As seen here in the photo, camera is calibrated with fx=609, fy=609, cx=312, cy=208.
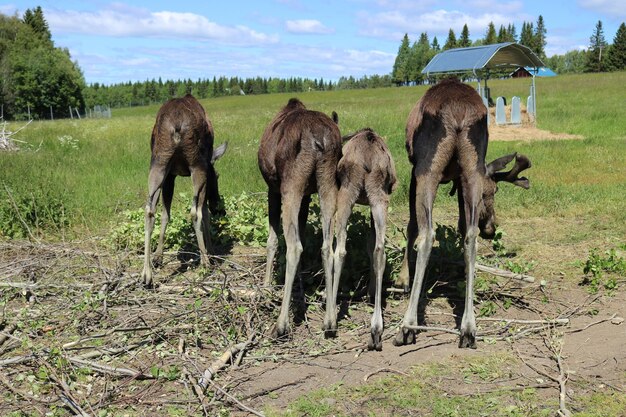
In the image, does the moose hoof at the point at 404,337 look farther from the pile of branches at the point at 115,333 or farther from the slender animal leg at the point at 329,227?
the pile of branches at the point at 115,333

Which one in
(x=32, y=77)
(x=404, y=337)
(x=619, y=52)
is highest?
(x=619, y=52)

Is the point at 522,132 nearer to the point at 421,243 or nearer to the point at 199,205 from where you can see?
the point at 199,205

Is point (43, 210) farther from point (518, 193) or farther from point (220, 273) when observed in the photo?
point (518, 193)

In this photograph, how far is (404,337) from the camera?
5.71m

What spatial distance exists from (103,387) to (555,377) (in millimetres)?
3672

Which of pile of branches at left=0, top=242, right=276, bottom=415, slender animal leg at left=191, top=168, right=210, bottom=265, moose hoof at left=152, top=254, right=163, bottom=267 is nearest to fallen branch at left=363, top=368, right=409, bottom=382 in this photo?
pile of branches at left=0, top=242, right=276, bottom=415

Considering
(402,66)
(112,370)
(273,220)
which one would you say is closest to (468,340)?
(273,220)

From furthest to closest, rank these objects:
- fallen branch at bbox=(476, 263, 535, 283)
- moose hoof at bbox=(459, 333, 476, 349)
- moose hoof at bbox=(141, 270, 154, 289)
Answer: moose hoof at bbox=(141, 270, 154, 289)
fallen branch at bbox=(476, 263, 535, 283)
moose hoof at bbox=(459, 333, 476, 349)

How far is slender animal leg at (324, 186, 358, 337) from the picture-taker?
5824mm

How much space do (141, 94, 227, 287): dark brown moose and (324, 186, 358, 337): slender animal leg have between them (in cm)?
241

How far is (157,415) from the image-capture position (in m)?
4.61

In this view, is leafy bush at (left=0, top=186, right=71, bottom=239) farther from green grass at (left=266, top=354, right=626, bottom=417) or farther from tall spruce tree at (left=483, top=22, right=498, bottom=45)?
tall spruce tree at (left=483, top=22, right=498, bottom=45)

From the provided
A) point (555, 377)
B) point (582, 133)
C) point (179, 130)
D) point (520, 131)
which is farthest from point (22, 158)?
point (582, 133)

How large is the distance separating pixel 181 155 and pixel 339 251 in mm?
2933
